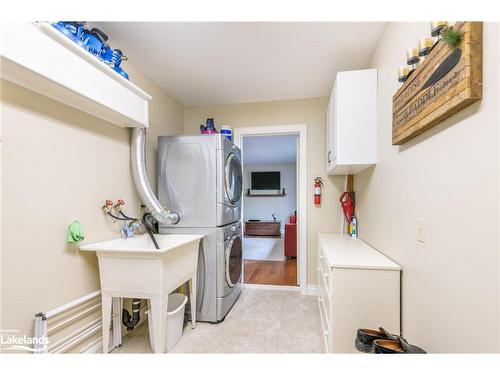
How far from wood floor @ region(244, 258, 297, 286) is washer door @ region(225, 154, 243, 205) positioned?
1.43 m

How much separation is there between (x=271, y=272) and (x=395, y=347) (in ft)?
9.59

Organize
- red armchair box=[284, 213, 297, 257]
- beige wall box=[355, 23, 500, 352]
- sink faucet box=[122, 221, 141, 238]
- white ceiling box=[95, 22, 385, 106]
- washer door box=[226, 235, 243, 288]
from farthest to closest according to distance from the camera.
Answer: red armchair box=[284, 213, 297, 257] → washer door box=[226, 235, 243, 288] → sink faucet box=[122, 221, 141, 238] → white ceiling box=[95, 22, 385, 106] → beige wall box=[355, 23, 500, 352]

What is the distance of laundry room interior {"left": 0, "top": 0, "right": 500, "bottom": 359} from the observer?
0.92 metres

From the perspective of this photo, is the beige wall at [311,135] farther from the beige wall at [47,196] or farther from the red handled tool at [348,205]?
the beige wall at [47,196]

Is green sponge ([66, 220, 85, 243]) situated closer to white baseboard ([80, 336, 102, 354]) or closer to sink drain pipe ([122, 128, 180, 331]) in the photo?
sink drain pipe ([122, 128, 180, 331])

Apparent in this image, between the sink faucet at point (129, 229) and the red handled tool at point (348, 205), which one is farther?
the red handled tool at point (348, 205)

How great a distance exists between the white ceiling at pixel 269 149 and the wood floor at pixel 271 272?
229 cm

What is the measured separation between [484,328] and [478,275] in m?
0.17

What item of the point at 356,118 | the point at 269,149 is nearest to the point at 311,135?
the point at 356,118

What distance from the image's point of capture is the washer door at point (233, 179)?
251 centimetres

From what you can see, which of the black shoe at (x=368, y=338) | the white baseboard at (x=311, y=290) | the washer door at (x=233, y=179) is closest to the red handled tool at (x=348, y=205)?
the white baseboard at (x=311, y=290)

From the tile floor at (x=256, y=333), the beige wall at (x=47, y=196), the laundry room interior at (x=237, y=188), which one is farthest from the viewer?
the tile floor at (x=256, y=333)

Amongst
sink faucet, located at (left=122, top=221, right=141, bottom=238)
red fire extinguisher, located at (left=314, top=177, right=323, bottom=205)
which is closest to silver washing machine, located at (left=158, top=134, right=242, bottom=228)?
sink faucet, located at (left=122, top=221, right=141, bottom=238)

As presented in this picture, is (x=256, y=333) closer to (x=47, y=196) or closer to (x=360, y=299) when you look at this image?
(x=360, y=299)
